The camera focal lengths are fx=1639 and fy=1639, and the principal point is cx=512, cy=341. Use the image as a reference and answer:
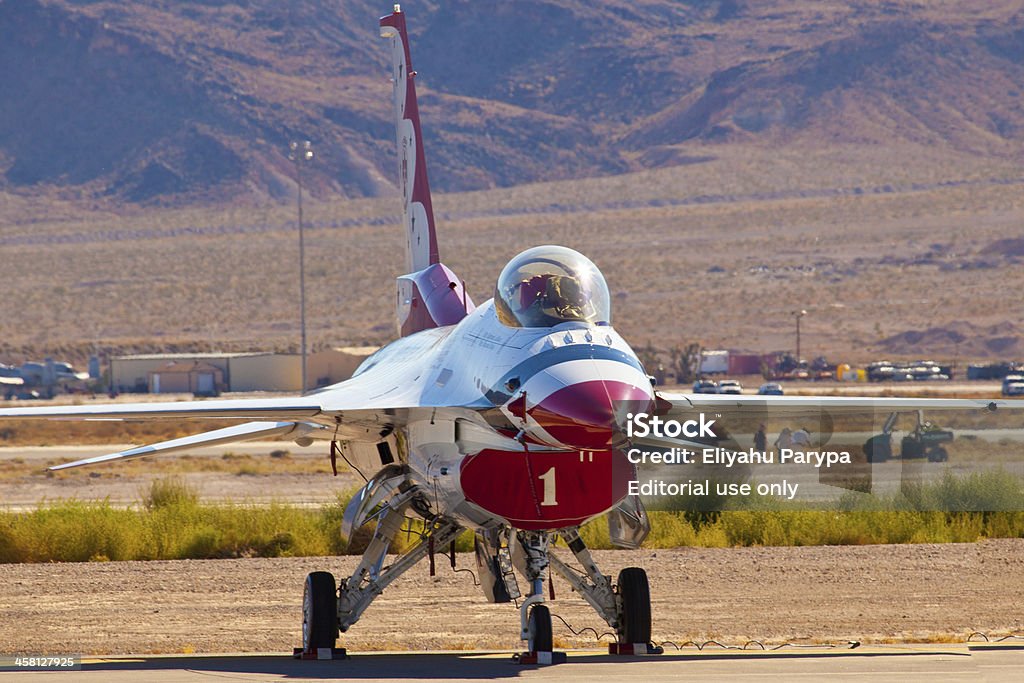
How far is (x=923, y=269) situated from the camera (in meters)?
125

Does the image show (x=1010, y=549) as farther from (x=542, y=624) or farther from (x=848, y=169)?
(x=848, y=169)

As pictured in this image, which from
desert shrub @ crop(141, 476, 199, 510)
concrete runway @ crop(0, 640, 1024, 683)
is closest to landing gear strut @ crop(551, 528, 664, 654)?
concrete runway @ crop(0, 640, 1024, 683)

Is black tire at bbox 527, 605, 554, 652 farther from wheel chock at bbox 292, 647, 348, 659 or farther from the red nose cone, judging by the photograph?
wheel chock at bbox 292, 647, 348, 659

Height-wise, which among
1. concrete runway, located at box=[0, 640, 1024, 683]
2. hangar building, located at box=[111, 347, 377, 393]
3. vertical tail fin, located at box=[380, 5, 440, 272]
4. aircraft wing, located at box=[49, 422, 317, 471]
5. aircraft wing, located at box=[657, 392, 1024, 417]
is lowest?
concrete runway, located at box=[0, 640, 1024, 683]

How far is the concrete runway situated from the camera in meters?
13.5

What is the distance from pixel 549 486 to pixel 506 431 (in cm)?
59

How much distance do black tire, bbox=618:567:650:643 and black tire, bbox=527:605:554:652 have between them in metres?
1.59

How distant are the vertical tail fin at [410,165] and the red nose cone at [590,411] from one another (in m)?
8.53

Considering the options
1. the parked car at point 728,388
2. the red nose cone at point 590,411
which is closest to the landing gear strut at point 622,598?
the red nose cone at point 590,411

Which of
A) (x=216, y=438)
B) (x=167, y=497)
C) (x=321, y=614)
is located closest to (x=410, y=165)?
(x=216, y=438)

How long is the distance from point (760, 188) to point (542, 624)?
15230cm

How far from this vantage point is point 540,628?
1371 centimetres

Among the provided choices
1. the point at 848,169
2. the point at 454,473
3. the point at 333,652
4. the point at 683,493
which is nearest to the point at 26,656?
the point at 333,652

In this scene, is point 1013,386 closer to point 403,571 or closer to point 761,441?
point 761,441
